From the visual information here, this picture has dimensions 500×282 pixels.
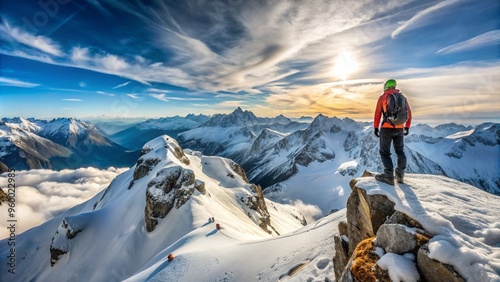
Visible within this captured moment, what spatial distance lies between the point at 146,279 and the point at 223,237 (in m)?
9.32

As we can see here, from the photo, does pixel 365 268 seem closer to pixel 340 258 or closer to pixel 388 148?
pixel 340 258

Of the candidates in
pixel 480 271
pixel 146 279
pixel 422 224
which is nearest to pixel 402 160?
pixel 422 224

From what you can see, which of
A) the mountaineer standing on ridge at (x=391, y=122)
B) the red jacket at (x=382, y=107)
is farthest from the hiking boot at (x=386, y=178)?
the red jacket at (x=382, y=107)

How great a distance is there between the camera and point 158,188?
47.6 metres

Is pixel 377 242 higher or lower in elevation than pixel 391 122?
lower

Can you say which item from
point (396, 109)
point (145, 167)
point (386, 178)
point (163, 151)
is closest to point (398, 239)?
point (386, 178)

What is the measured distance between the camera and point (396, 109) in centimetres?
917

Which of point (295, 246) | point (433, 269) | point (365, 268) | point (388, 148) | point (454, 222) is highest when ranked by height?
point (388, 148)

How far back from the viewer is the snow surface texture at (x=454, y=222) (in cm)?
544

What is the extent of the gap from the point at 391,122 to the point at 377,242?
5.11 m

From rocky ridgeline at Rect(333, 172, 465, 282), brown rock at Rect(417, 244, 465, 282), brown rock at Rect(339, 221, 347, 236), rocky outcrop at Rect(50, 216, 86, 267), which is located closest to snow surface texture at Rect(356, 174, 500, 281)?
brown rock at Rect(417, 244, 465, 282)

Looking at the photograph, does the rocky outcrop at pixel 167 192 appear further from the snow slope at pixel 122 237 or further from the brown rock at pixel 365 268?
the brown rock at pixel 365 268

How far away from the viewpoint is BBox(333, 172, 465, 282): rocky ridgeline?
579 cm

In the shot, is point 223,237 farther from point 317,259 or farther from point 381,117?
point 381,117
